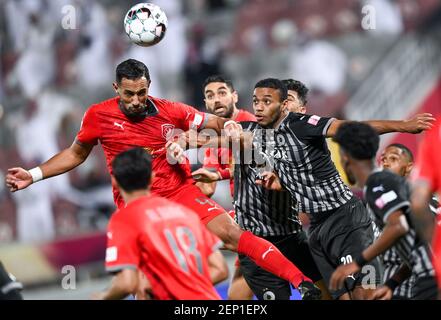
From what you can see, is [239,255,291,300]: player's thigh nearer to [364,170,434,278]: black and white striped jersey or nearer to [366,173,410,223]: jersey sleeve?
[364,170,434,278]: black and white striped jersey

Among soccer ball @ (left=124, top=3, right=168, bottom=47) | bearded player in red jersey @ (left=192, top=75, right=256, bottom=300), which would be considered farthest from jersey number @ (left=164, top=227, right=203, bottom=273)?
soccer ball @ (left=124, top=3, right=168, bottom=47)

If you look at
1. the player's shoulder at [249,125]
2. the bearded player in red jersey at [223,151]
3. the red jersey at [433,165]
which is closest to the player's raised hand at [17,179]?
the bearded player in red jersey at [223,151]

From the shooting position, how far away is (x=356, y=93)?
13078 mm

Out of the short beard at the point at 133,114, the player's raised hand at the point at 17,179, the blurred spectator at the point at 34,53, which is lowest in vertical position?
the player's raised hand at the point at 17,179

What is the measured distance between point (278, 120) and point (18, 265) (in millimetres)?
7139

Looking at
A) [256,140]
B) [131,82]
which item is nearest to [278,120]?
[256,140]

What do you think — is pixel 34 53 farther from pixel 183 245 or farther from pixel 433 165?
pixel 433 165

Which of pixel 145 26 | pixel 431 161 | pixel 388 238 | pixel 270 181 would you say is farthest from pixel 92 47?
pixel 431 161

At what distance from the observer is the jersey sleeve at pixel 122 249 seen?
4.47 m

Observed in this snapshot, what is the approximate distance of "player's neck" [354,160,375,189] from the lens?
486 centimetres

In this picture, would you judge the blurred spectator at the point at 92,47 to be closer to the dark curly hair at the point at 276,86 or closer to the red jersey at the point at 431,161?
the dark curly hair at the point at 276,86

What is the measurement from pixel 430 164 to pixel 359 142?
450 mm

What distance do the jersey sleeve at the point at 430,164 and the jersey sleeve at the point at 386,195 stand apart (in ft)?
0.63

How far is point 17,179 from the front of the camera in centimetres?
662
